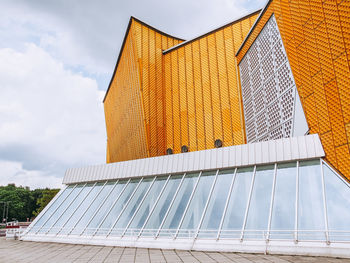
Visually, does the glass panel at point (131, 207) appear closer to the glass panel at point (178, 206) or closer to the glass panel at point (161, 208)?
the glass panel at point (161, 208)

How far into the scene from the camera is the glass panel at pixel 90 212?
512 inches

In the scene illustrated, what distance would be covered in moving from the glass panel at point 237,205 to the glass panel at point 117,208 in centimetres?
540

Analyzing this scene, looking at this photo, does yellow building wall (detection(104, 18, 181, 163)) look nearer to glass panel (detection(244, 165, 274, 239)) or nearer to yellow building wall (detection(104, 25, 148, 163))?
yellow building wall (detection(104, 25, 148, 163))

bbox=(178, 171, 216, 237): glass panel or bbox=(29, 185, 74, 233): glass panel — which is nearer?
bbox=(178, 171, 216, 237): glass panel

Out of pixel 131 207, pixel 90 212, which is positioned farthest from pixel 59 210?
pixel 131 207

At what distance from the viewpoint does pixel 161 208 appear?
11766 millimetres

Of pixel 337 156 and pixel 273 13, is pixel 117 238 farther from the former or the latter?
pixel 273 13

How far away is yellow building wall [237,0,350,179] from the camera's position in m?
9.18

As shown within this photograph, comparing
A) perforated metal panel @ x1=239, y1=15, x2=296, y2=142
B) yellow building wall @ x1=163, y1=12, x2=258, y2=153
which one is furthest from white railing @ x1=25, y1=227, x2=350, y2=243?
yellow building wall @ x1=163, y1=12, x2=258, y2=153

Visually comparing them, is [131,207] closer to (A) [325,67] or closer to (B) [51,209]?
(B) [51,209]

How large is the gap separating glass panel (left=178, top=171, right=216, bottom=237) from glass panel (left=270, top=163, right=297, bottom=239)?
278 centimetres

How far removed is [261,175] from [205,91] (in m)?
14.9

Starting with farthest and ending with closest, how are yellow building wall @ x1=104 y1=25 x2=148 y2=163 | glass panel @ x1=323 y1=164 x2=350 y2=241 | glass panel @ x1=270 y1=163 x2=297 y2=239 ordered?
yellow building wall @ x1=104 y1=25 x2=148 y2=163
glass panel @ x1=270 y1=163 x2=297 y2=239
glass panel @ x1=323 y1=164 x2=350 y2=241

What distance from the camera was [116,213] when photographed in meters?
12.8
